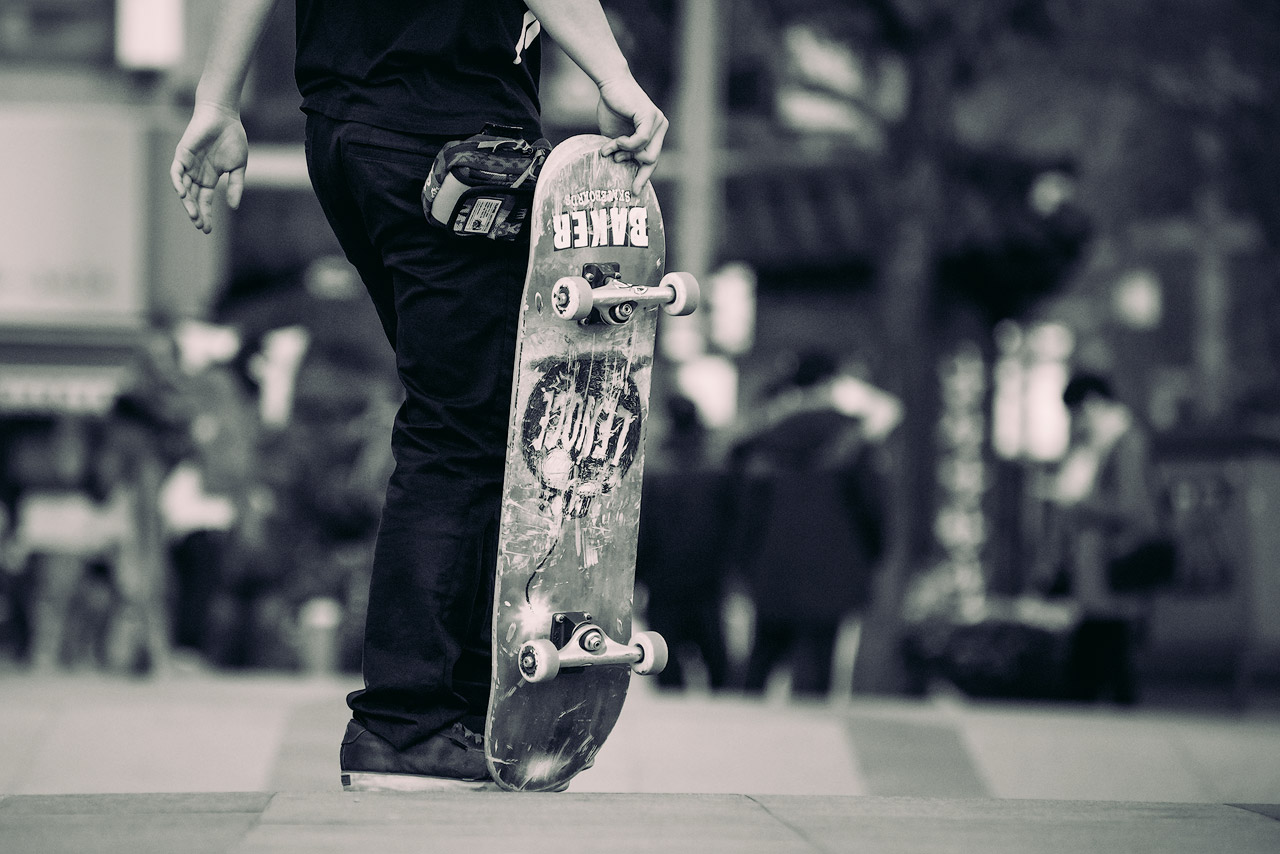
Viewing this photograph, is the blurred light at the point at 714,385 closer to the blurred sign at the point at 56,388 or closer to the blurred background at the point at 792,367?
the blurred background at the point at 792,367

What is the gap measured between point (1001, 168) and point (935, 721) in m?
4.22

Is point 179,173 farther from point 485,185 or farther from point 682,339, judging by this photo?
point 682,339

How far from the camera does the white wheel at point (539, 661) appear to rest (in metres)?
2.47

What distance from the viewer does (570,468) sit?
8.57 ft

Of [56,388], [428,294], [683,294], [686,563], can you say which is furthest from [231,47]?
[56,388]

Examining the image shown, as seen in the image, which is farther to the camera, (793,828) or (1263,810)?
(1263,810)

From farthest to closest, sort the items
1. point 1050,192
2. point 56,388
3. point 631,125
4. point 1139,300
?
point 1139,300 < point 56,388 < point 1050,192 < point 631,125

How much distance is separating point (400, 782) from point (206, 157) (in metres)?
1.03

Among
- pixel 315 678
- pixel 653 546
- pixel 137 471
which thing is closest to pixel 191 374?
pixel 137 471

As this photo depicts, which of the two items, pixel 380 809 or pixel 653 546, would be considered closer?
pixel 380 809

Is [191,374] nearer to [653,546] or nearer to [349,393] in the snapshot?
[349,393]

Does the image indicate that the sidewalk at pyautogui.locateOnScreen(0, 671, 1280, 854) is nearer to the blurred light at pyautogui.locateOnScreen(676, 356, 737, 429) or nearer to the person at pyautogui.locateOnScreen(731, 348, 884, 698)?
the person at pyautogui.locateOnScreen(731, 348, 884, 698)

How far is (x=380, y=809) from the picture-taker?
2186 mm

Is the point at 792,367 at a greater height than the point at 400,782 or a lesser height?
greater
